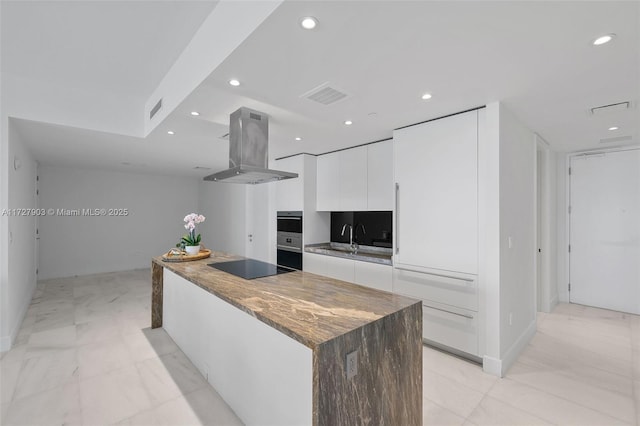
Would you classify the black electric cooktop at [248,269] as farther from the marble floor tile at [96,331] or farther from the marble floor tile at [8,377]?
the marble floor tile at [8,377]

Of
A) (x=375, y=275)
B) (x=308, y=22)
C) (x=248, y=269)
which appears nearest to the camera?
(x=308, y=22)

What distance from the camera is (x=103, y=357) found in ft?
9.08

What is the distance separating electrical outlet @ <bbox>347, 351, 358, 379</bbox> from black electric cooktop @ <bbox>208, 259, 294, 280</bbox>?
3.98 feet

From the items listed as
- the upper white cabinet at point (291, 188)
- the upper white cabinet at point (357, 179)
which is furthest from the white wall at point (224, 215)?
the upper white cabinet at point (357, 179)

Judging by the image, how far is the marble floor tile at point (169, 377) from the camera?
2240 mm

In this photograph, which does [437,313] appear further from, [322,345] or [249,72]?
[249,72]

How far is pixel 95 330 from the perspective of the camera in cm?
340

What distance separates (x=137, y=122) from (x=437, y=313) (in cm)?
408

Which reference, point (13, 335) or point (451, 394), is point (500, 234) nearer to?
point (451, 394)

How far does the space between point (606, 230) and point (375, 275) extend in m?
3.52

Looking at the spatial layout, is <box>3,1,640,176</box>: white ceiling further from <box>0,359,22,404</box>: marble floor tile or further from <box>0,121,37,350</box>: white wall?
<box>0,359,22,404</box>: marble floor tile

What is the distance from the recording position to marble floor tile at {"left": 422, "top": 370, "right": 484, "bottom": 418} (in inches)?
81.4

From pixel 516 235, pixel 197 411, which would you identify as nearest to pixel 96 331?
pixel 197 411

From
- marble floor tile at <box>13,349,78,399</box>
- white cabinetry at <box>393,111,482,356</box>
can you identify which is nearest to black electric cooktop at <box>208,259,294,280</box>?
white cabinetry at <box>393,111,482,356</box>
